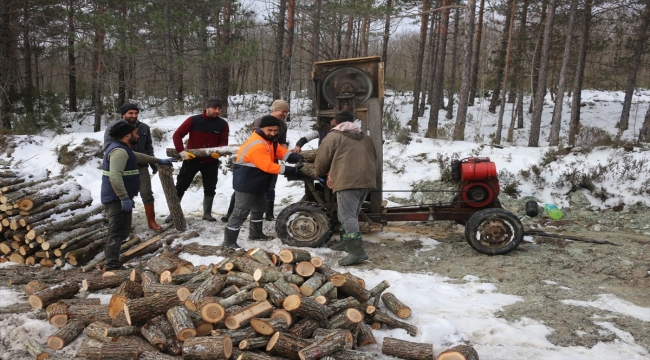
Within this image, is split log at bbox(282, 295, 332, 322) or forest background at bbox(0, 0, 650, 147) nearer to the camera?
split log at bbox(282, 295, 332, 322)

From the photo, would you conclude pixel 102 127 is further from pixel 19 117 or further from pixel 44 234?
pixel 44 234

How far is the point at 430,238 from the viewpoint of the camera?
636 cm

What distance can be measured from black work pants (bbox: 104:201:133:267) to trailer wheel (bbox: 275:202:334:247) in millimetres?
1811

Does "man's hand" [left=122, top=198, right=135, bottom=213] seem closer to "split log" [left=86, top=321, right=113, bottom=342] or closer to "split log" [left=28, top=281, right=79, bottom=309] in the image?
"split log" [left=28, top=281, right=79, bottom=309]

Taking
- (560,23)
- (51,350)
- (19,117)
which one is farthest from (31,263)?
(560,23)

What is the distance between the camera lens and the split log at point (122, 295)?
3.37m

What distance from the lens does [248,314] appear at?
316 centimetres

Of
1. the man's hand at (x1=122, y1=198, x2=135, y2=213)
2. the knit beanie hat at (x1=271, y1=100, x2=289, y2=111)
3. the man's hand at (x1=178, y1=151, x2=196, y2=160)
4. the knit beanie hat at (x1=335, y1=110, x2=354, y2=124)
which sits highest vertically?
the knit beanie hat at (x1=271, y1=100, x2=289, y2=111)

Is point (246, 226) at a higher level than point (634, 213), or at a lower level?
lower

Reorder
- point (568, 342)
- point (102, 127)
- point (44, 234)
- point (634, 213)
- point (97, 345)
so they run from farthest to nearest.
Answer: point (102, 127) < point (634, 213) < point (44, 234) < point (568, 342) < point (97, 345)

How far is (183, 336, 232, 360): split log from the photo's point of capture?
2.81 m

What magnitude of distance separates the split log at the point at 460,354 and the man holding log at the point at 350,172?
7.05ft

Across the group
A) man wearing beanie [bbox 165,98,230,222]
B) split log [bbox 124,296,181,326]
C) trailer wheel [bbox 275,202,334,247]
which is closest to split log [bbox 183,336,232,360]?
split log [bbox 124,296,181,326]

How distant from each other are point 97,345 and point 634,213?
7808mm
